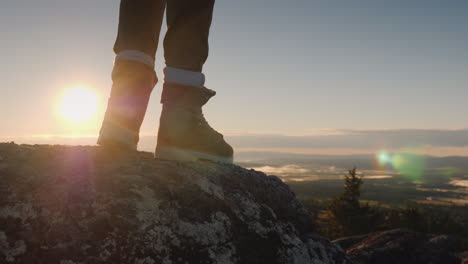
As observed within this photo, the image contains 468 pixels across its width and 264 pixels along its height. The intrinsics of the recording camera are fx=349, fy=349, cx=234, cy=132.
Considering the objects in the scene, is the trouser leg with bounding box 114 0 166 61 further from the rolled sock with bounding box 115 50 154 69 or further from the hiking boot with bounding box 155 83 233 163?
the hiking boot with bounding box 155 83 233 163

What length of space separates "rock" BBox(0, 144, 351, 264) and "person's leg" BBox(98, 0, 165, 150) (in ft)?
0.91

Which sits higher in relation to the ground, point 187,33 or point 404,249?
point 187,33

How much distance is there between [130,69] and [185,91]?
0.46m

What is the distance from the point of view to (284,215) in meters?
2.71

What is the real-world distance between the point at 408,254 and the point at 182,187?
247 cm

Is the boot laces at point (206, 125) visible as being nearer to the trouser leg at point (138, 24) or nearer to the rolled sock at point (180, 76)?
the rolled sock at point (180, 76)

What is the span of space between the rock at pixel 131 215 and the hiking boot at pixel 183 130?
0.38 m

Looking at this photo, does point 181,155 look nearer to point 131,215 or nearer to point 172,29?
point 172,29

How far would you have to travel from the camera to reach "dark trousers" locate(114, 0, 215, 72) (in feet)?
8.80

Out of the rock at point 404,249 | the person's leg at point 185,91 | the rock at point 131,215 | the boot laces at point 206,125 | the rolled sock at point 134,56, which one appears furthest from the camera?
the rock at point 404,249

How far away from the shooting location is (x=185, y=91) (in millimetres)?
2846

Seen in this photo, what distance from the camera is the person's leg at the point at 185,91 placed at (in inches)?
109

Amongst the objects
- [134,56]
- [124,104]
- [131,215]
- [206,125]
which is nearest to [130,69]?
[134,56]

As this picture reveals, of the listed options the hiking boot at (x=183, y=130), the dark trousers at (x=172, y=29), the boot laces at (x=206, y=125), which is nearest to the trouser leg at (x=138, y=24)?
the dark trousers at (x=172, y=29)
